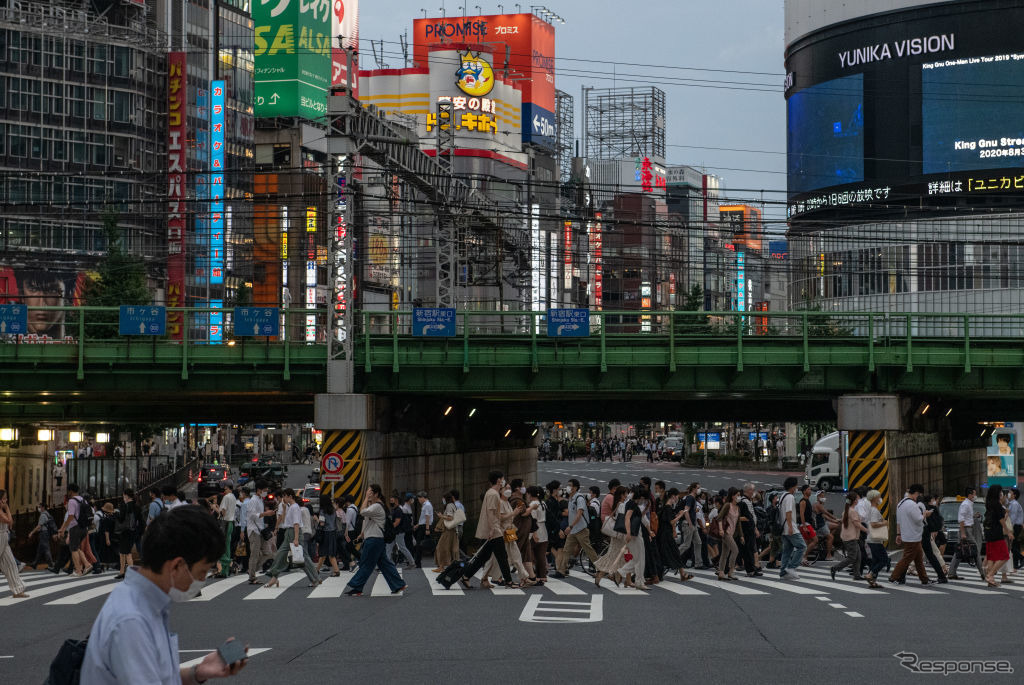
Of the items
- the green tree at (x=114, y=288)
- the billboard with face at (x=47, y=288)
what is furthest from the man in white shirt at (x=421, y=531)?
the billboard with face at (x=47, y=288)

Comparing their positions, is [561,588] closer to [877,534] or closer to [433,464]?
[877,534]

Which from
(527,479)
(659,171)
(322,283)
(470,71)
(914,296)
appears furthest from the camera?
(659,171)

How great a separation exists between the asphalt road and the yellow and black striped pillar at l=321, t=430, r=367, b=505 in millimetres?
12383

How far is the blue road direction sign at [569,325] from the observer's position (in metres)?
36.1

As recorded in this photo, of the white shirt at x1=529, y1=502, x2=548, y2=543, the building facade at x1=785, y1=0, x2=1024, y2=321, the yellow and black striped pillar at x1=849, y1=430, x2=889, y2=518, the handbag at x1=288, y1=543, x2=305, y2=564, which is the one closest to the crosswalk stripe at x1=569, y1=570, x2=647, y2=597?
the white shirt at x1=529, y1=502, x2=548, y2=543

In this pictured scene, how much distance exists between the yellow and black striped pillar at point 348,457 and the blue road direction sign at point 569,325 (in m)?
5.81

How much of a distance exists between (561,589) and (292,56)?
90.1 metres

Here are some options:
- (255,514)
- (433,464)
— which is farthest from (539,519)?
(433,464)

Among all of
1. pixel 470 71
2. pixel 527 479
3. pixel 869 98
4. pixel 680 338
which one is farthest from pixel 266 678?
pixel 470 71

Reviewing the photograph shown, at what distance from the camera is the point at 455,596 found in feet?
64.2

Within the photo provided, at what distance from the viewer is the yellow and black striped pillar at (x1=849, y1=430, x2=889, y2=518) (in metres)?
36.7

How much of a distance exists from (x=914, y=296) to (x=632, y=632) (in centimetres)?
8722

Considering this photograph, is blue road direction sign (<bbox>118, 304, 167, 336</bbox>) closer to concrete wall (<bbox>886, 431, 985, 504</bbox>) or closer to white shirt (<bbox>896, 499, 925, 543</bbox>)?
concrete wall (<bbox>886, 431, 985, 504</bbox>)

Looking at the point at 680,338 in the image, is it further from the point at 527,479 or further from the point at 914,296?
the point at 914,296
